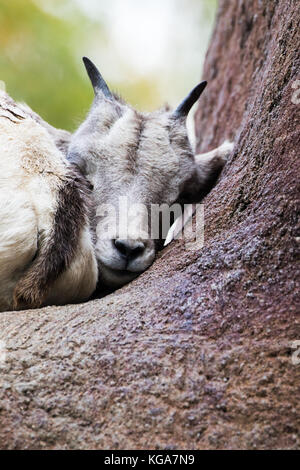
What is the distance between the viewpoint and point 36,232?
332 centimetres

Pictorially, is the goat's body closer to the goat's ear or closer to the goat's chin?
the goat's chin

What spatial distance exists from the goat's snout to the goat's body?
0.82 feet

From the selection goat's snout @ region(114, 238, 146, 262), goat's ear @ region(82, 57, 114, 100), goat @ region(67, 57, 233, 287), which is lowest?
goat's snout @ region(114, 238, 146, 262)

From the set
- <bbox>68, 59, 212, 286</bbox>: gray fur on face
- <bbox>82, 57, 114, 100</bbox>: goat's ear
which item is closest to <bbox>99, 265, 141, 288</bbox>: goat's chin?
<bbox>68, 59, 212, 286</bbox>: gray fur on face

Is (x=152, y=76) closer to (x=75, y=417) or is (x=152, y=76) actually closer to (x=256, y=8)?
(x=256, y=8)

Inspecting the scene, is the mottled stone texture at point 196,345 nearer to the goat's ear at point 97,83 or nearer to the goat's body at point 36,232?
the goat's body at point 36,232

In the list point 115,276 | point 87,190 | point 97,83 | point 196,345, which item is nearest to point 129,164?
point 87,190

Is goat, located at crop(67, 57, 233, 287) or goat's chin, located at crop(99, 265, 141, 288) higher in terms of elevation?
goat, located at crop(67, 57, 233, 287)

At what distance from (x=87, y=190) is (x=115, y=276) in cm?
71

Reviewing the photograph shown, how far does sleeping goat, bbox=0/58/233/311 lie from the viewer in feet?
10.9

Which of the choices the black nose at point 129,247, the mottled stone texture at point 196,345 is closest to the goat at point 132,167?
the black nose at point 129,247

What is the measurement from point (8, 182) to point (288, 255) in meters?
1.65

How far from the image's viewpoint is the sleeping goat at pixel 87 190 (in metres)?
3.33

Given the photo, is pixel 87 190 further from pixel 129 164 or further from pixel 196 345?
pixel 196 345
